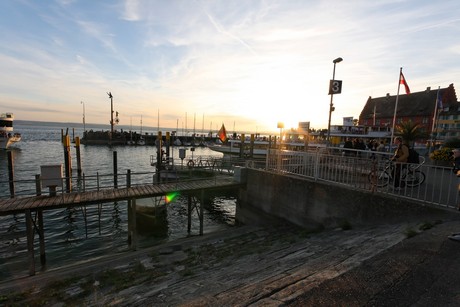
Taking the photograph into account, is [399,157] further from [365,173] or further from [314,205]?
[314,205]

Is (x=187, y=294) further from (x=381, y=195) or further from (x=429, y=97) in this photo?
(x=429, y=97)

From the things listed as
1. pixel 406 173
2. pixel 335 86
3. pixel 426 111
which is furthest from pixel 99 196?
pixel 426 111

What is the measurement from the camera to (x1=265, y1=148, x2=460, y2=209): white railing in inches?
322

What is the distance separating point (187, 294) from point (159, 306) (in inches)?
23.2

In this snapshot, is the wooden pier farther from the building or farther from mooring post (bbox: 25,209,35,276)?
the building

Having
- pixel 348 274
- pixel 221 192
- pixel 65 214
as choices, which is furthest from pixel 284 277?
pixel 221 192

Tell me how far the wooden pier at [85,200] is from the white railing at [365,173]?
153 inches

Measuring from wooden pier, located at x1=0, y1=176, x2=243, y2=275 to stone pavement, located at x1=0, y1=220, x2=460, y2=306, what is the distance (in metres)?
2.59

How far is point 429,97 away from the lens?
6112 cm

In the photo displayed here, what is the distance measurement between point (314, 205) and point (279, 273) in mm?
5708

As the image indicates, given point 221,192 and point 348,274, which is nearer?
point 348,274

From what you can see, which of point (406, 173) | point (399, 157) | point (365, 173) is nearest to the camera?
point (406, 173)

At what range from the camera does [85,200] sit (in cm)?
1164

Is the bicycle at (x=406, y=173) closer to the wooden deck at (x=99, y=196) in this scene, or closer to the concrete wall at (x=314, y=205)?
the concrete wall at (x=314, y=205)
